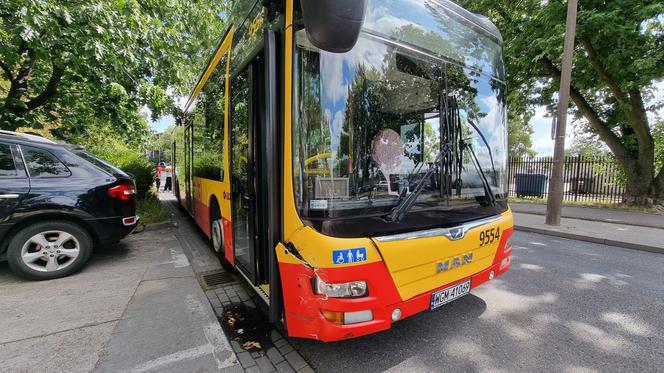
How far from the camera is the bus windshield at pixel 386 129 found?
2.26 meters

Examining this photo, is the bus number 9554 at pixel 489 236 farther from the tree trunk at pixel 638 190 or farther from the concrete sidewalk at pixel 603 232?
the tree trunk at pixel 638 190

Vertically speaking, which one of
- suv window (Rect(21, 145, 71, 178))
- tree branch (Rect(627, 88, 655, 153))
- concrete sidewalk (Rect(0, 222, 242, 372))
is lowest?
concrete sidewalk (Rect(0, 222, 242, 372))

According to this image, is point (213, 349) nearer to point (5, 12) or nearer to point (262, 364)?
point (262, 364)

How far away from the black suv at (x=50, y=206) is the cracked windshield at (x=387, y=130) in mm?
3929

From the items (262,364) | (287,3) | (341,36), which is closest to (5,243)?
(262,364)

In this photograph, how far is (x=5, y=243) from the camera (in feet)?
13.4

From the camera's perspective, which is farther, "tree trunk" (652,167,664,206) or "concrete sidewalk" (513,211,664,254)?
"tree trunk" (652,167,664,206)

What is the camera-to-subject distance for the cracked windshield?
2.26m

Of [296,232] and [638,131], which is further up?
[638,131]

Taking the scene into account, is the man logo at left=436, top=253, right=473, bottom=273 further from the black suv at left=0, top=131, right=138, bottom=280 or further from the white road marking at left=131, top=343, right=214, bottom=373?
the black suv at left=0, top=131, right=138, bottom=280

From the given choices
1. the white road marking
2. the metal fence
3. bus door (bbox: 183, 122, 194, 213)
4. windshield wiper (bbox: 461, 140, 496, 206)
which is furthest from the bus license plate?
the metal fence

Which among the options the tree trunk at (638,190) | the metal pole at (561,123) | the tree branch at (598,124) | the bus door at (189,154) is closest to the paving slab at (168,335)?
the bus door at (189,154)

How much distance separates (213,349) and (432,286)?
1.99m

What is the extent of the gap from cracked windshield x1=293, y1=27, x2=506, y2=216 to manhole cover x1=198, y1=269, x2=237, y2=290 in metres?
2.67
